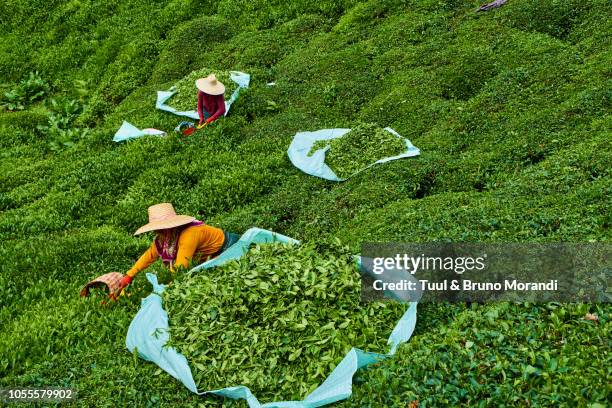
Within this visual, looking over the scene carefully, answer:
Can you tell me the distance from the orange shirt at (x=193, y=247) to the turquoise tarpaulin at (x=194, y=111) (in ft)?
18.6

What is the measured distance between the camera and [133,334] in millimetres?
6211

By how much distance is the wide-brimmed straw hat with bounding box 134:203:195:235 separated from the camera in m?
7.18

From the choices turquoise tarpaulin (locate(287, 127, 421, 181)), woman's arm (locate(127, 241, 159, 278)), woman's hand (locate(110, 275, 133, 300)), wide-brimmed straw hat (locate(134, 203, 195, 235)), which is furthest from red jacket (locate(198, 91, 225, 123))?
woman's hand (locate(110, 275, 133, 300))

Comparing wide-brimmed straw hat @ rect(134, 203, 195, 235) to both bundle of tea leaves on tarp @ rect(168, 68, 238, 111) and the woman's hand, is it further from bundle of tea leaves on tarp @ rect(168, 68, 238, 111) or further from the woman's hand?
bundle of tea leaves on tarp @ rect(168, 68, 238, 111)

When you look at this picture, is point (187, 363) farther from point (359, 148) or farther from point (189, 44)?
point (189, 44)

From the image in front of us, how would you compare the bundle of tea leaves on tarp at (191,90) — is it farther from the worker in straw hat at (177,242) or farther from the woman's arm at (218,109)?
the worker in straw hat at (177,242)

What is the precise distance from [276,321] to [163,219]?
2.35 meters

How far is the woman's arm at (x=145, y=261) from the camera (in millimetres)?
7486

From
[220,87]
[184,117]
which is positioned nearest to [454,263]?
[220,87]

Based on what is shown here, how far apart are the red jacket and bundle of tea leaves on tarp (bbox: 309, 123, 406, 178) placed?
263 centimetres

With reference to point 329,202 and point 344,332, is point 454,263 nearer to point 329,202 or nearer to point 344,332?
point 344,332

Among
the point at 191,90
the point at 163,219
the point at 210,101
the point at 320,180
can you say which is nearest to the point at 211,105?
the point at 210,101

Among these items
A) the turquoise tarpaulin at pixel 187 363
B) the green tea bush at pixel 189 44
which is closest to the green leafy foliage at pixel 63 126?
the green tea bush at pixel 189 44

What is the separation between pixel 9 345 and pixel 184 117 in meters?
7.40
